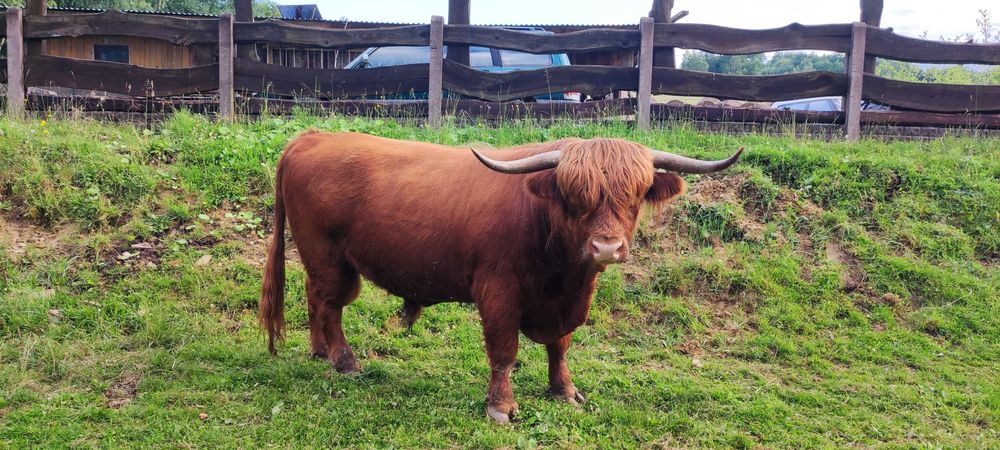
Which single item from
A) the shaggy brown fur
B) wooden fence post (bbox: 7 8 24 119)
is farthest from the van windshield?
the shaggy brown fur

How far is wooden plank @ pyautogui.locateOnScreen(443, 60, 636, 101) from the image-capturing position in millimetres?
10422

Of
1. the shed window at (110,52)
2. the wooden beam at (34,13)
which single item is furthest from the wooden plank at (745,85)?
the shed window at (110,52)

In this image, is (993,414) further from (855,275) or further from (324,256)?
(324,256)

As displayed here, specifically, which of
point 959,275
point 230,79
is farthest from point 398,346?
point 230,79

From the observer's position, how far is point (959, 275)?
7047 millimetres

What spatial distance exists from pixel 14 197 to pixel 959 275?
30.4ft

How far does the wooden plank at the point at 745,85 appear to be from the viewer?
33.9ft

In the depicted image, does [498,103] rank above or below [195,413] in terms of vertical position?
above

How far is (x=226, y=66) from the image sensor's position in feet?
33.7

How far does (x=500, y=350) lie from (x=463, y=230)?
0.78m

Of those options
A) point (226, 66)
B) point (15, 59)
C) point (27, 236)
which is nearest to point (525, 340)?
point (27, 236)

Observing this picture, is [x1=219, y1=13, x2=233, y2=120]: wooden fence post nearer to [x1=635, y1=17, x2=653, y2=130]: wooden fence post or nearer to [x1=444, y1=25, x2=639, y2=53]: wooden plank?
[x1=444, y1=25, x2=639, y2=53]: wooden plank

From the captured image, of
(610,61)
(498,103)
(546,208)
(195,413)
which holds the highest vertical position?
(610,61)

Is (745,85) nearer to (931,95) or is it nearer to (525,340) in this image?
(931,95)
